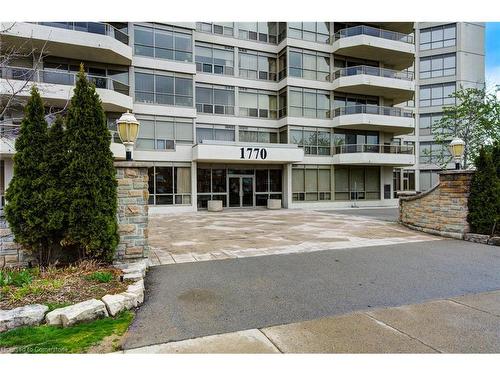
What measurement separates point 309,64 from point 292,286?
67.5ft

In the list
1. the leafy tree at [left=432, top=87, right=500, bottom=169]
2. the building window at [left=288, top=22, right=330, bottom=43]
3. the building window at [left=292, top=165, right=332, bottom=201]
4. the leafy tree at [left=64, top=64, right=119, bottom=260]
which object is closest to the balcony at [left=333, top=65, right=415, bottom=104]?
the building window at [left=288, top=22, right=330, bottom=43]

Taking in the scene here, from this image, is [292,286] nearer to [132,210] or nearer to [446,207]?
[132,210]

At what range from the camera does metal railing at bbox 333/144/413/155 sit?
22781 mm

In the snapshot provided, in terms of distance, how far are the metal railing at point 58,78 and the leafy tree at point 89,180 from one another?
10.4m

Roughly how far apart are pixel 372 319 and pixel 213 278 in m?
2.75

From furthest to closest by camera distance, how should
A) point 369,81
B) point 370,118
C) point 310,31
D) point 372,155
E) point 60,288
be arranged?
point 310,31 < point 372,155 < point 370,118 < point 369,81 < point 60,288

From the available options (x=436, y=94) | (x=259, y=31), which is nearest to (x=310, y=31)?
(x=259, y=31)

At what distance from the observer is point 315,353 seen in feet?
10.1

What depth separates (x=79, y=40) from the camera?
625 inches

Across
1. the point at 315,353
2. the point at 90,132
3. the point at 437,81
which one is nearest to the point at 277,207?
the point at 90,132

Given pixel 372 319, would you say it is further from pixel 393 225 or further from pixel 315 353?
pixel 393 225

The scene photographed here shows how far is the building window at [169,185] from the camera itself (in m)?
18.5

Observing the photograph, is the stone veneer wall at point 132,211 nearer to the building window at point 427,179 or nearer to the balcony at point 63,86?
the balcony at point 63,86

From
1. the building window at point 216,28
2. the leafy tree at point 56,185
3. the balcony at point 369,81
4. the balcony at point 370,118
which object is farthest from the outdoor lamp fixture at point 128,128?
the balcony at point 369,81
